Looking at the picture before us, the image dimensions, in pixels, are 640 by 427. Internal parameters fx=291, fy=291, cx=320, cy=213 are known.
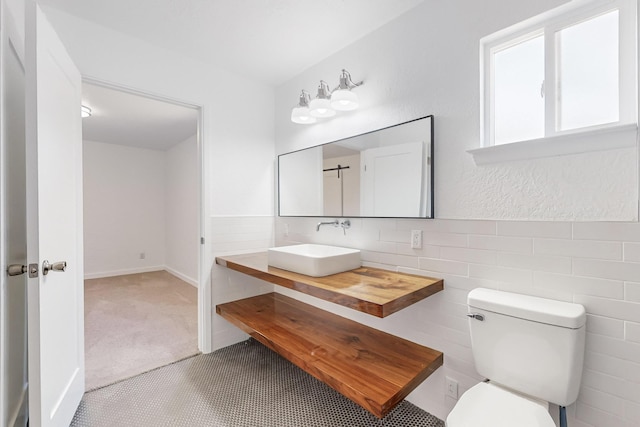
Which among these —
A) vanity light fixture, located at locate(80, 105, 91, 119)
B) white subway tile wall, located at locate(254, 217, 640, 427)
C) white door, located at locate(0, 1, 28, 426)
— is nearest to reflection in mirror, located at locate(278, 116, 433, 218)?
white subway tile wall, located at locate(254, 217, 640, 427)

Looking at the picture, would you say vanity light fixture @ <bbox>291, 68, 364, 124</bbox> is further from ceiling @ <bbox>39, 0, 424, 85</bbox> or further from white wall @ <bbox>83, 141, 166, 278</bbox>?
white wall @ <bbox>83, 141, 166, 278</bbox>

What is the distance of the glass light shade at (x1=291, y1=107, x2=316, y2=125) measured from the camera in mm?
2193

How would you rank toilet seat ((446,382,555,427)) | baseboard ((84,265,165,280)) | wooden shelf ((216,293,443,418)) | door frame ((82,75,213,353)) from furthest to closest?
baseboard ((84,265,165,280)) → door frame ((82,75,213,353)) → wooden shelf ((216,293,443,418)) → toilet seat ((446,382,555,427))

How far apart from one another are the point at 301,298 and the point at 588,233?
1.84 meters

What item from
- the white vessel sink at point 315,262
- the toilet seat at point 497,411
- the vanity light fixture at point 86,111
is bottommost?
the toilet seat at point 497,411

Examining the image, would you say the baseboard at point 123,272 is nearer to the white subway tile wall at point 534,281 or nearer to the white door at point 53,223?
the white door at point 53,223

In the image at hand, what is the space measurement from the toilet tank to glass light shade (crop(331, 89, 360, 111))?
1333mm

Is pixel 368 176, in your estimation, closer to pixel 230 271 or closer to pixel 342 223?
pixel 342 223

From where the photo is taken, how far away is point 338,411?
167 centimetres

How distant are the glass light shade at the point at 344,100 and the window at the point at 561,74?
746 mm

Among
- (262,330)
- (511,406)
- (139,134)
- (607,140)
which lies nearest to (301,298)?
(262,330)

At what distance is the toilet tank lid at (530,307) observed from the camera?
3.55 ft

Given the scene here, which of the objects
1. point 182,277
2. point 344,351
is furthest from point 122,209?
point 344,351

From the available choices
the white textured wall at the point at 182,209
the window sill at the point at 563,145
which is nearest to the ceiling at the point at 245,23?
the window sill at the point at 563,145
